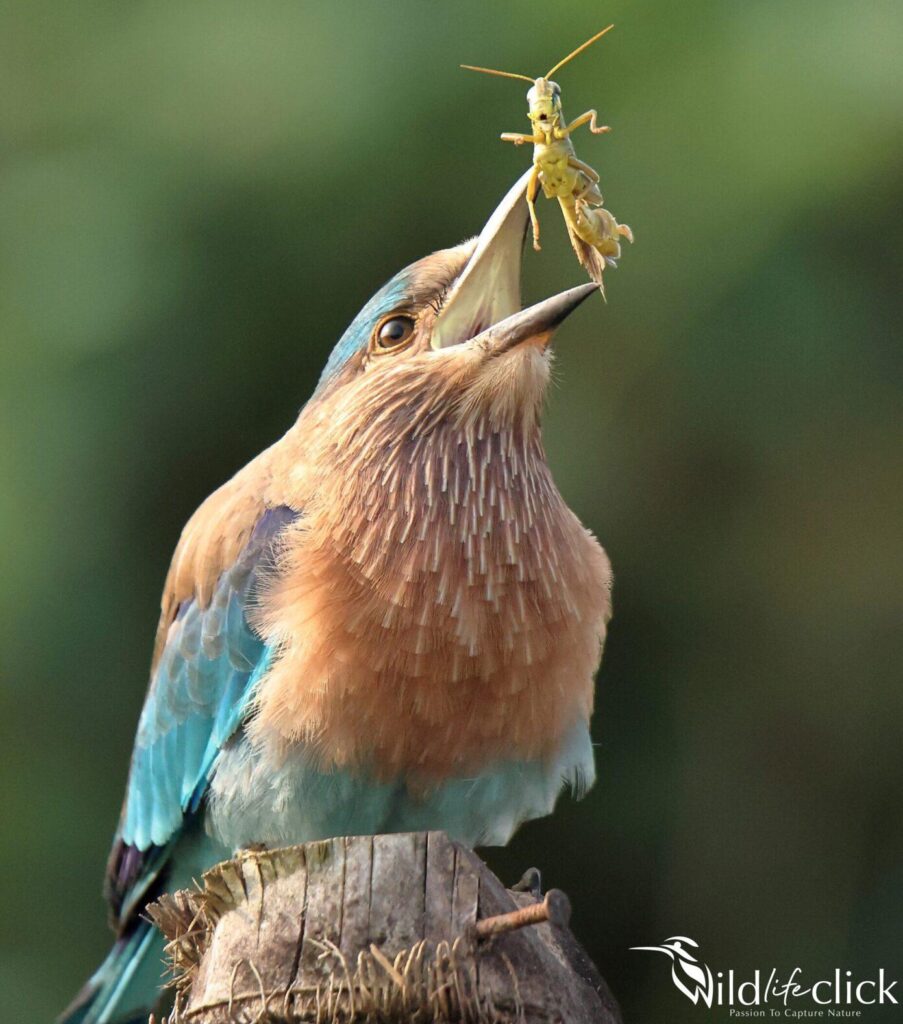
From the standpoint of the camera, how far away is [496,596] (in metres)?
4.34

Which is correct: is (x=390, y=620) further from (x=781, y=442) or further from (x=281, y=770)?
(x=781, y=442)

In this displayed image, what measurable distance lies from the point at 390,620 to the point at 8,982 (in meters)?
3.03

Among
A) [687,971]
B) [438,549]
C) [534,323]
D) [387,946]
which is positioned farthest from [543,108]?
[687,971]

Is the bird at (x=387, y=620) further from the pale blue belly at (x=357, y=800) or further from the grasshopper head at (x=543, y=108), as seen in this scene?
the grasshopper head at (x=543, y=108)

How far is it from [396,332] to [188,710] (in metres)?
1.22

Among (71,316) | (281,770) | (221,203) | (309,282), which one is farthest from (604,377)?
(281,770)

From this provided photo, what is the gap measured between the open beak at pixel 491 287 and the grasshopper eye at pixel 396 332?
4.0 inches

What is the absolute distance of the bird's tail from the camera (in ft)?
16.1

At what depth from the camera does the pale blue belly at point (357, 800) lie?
4.18 m

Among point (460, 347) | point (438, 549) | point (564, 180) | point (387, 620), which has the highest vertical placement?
point (564, 180)

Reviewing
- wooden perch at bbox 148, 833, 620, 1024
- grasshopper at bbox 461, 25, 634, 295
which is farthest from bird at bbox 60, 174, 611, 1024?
wooden perch at bbox 148, 833, 620, 1024

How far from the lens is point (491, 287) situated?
470cm

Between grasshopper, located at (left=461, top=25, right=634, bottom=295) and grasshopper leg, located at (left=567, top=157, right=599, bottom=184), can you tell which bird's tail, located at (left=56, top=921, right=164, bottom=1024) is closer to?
grasshopper, located at (left=461, top=25, right=634, bottom=295)

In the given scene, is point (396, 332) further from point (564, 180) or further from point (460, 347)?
point (564, 180)
